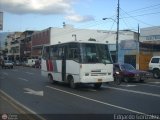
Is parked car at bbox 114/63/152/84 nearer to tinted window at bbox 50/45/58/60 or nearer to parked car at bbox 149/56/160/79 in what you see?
tinted window at bbox 50/45/58/60

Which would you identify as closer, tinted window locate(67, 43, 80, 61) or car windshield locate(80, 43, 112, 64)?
car windshield locate(80, 43, 112, 64)

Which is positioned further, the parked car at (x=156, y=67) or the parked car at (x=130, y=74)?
the parked car at (x=156, y=67)

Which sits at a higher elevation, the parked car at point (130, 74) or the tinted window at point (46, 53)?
the tinted window at point (46, 53)

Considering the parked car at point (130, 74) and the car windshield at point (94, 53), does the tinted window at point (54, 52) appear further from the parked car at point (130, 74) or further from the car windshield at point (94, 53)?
the parked car at point (130, 74)

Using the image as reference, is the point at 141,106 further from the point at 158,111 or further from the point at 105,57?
the point at 105,57

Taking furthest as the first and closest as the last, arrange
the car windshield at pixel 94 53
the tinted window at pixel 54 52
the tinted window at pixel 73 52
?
1. the tinted window at pixel 54 52
2. the tinted window at pixel 73 52
3. the car windshield at pixel 94 53

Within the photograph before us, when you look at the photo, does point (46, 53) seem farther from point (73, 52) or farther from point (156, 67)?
point (156, 67)

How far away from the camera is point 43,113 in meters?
12.1

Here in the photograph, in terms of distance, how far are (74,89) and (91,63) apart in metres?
1.92

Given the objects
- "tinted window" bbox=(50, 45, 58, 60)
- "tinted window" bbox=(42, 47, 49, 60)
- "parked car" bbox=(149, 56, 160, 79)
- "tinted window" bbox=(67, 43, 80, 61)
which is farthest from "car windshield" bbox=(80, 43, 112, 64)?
"parked car" bbox=(149, 56, 160, 79)

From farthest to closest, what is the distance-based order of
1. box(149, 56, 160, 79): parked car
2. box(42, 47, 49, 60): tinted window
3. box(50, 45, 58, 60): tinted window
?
box(149, 56, 160, 79): parked car < box(42, 47, 49, 60): tinted window < box(50, 45, 58, 60): tinted window

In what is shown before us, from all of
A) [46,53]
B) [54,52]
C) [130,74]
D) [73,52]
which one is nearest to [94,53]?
[73,52]

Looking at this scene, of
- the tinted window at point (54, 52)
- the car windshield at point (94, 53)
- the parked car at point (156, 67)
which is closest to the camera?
the car windshield at point (94, 53)

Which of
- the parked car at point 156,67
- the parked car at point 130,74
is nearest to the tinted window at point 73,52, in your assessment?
the parked car at point 130,74
